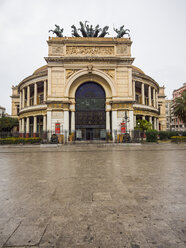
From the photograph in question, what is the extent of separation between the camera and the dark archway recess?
28.3m

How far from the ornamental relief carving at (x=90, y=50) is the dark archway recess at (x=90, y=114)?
21.4ft

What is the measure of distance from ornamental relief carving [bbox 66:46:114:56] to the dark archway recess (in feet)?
21.4

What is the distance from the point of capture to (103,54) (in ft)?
93.7

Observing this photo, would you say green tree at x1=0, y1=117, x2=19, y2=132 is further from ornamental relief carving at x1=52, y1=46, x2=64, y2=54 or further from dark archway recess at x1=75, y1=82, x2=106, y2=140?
ornamental relief carving at x1=52, y1=46, x2=64, y2=54

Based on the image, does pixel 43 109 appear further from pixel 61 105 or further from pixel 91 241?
pixel 91 241

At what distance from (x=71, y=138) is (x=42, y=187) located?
21488 mm

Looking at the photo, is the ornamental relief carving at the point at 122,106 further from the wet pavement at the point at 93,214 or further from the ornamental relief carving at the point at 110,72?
the wet pavement at the point at 93,214

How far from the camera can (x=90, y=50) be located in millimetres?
28531

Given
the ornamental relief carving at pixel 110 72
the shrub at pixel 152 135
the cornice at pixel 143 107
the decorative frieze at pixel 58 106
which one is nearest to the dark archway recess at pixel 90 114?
the decorative frieze at pixel 58 106

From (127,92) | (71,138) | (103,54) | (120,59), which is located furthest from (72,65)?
(71,138)

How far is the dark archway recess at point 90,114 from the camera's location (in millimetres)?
28281

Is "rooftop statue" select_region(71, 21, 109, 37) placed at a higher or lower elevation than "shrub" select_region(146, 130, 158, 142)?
higher

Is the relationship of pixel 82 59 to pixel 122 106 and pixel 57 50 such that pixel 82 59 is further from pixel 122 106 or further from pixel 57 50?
pixel 122 106

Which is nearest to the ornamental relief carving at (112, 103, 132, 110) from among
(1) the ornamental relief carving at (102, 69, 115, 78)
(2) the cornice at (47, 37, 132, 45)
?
(1) the ornamental relief carving at (102, 69, 115, 78)
